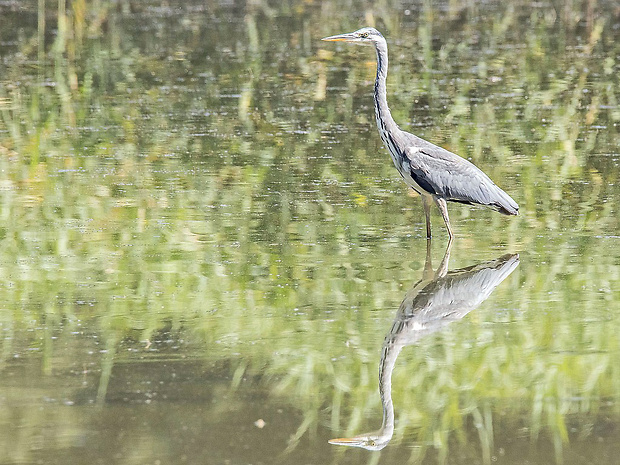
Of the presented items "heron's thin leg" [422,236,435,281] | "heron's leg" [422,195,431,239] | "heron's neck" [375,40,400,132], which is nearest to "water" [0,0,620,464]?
"heron's thin leg" [422,236,435,281]

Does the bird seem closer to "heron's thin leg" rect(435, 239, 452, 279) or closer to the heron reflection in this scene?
"heron's thin leg" rect(435, 239, 452, 279)

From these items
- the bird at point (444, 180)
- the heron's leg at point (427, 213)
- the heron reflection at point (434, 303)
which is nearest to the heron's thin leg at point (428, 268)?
the heron reflection at point (434, 303)

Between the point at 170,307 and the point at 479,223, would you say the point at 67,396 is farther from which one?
the point at 479,223

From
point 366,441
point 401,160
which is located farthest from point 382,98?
point 366,441

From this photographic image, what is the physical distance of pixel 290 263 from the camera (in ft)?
23.6

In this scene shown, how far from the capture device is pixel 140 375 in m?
5.39

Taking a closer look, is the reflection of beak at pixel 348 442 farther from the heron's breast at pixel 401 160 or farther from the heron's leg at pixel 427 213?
the heron's breast at pixel 401 160

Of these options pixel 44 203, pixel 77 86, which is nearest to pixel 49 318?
pixel 44 203

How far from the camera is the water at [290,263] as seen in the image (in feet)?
16.1

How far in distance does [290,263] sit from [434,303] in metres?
1.13

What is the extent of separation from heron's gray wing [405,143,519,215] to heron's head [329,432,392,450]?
320cm

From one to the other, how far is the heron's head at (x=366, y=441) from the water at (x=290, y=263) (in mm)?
50

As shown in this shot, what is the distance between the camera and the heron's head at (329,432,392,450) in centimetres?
470

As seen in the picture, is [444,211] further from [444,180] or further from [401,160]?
[401,160]
